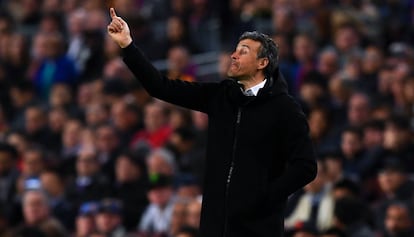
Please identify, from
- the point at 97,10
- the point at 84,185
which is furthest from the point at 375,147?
the point at 97,10

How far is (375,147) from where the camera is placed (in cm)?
1083

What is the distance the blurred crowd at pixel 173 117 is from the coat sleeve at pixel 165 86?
106 inches

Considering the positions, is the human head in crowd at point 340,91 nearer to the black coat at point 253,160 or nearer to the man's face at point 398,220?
the man's face at point 398,220

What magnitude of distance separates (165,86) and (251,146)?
56cm

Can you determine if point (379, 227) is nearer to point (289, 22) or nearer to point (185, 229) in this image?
point (185, 229)

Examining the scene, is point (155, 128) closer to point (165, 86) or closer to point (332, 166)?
point (332, 166)

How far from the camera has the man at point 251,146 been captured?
249 inches

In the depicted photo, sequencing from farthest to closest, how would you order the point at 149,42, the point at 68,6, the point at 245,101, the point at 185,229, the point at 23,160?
1. the point at 68,6
2. the point at 149,42
3. the point at 23,160
4. the point at 185,229
5. the point at 245,101

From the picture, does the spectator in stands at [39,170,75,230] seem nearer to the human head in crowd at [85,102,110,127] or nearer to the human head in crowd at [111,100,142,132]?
the human head in crowd at [111,100,142,132]

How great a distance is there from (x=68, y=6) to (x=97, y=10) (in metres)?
0.96

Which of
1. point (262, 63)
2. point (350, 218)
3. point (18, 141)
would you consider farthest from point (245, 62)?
point (18, 141)

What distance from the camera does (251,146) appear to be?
638cm

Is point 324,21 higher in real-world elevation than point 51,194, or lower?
higher

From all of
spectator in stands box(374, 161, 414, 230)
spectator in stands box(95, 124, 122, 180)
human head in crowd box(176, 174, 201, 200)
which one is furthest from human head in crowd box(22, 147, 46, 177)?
spectator in stands box(374, 161, 414, 230)
